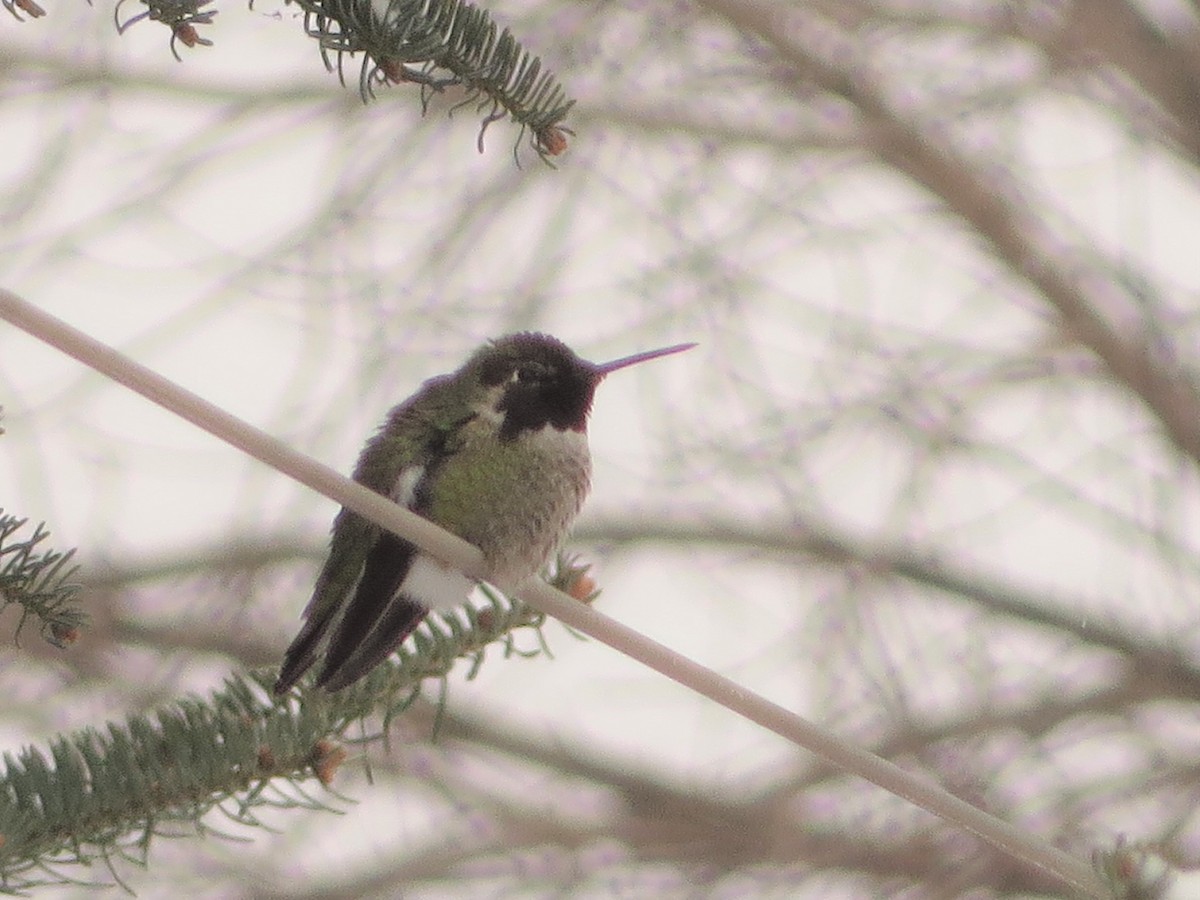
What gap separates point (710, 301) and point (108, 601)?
8.11ft

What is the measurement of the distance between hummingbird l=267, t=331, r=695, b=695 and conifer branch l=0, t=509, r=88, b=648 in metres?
0.76

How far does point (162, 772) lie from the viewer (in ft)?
4.83

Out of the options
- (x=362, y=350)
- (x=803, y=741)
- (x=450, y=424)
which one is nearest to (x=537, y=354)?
(x=450, y=424)

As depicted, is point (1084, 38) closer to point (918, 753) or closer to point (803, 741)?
point (918, 753)

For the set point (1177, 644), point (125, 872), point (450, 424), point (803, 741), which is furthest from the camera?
point (1177, 644)

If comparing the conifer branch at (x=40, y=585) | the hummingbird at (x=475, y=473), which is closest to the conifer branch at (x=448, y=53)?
the conifer branch at (x=40, y=585)

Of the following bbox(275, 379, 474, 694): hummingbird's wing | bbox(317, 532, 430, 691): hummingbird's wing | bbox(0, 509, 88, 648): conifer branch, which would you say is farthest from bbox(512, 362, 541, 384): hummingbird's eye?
bbox(0, 509, 88, 648): conifer branch

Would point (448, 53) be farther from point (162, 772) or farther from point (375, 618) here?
point (375, 618)

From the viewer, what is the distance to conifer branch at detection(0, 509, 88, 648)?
4.72 feet

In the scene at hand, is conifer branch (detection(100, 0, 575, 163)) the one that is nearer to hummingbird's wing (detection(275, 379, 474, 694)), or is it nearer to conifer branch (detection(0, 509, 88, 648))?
conifer branch (detection(0, 509, 88, 648))

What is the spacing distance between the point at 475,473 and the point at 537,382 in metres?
0.27

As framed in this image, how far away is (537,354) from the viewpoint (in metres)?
3.04

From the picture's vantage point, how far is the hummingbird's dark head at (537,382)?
2902 mm

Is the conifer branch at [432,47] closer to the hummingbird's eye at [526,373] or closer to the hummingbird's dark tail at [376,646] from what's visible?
the hummingbird's dark tail at [376,646]
